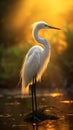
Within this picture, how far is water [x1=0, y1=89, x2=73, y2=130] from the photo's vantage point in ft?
33.8

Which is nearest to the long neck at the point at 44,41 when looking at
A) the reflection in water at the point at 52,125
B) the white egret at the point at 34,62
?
the white egret at the point at 34,62

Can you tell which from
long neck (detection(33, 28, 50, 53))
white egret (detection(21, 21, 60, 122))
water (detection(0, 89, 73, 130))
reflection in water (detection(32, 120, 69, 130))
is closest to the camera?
reflection in water (detection(32, 120, 69, 130))

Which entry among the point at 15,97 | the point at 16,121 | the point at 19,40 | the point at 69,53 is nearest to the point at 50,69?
the point at 69,53

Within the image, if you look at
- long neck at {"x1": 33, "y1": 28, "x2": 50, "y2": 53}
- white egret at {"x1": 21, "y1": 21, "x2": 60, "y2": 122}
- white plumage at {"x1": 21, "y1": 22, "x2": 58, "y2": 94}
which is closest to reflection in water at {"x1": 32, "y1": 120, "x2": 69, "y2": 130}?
white egret at {"x1": 21, "y1": 21, "x2": 60, "y2": 122}

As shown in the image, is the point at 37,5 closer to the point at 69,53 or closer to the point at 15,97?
the point at 69,53

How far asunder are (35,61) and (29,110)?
126 cm

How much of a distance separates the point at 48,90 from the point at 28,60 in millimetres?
5930

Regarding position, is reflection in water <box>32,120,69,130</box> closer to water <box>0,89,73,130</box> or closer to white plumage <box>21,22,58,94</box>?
water <box>0,89,73,130</box>

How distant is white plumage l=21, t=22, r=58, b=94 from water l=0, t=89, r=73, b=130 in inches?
25.0

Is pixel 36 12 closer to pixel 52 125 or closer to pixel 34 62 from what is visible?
pixel 34 62

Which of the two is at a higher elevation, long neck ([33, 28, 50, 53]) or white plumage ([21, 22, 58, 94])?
long neck ([33, 28, 50, 53])

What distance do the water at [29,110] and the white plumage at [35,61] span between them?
64 centimetres

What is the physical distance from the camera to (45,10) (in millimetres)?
26875

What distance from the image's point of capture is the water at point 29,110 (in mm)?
10291
